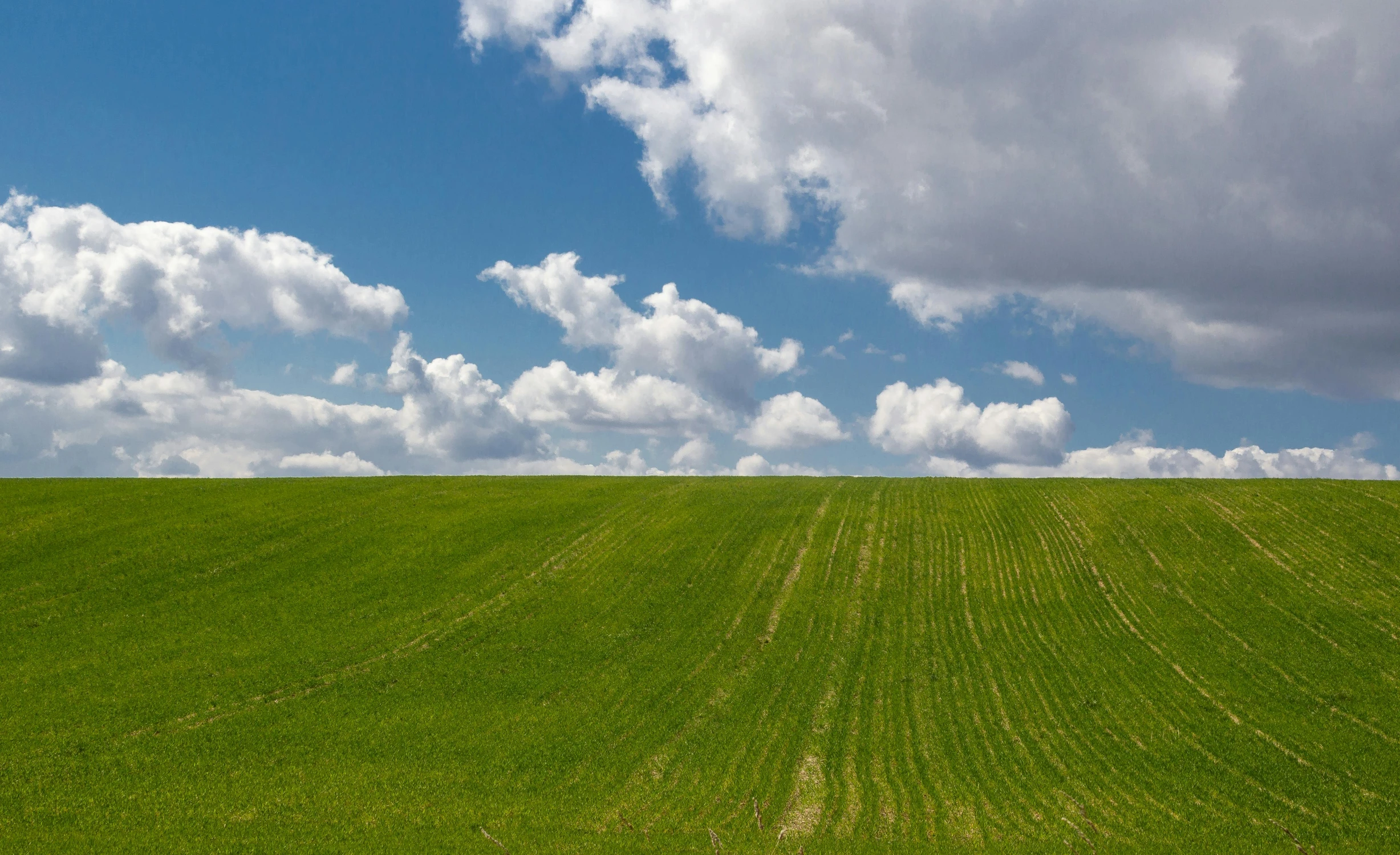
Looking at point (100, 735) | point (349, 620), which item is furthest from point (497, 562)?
point (100, 735)

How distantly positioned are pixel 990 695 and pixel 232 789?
91.8 feet

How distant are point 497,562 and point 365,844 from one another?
2648 cm

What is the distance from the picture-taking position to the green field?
23797mm

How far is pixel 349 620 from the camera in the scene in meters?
39.8

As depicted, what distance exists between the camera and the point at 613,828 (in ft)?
75.7

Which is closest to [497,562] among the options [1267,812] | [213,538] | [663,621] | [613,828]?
[663,621]

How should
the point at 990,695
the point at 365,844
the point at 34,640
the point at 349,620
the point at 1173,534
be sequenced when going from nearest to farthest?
the point at 365,844, the point at 990,695, the point at 34,640, the point at 349,620, the point at 1173,534

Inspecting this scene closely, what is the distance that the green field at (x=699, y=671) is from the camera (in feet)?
78.1

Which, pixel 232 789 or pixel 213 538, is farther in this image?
pixel 213 538

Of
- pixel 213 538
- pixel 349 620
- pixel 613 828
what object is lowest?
pixel 613 828

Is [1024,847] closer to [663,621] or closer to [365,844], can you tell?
[365,844]

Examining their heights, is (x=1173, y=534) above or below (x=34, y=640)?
above

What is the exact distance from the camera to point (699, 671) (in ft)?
115

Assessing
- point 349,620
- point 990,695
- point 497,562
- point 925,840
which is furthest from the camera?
point 497,562
